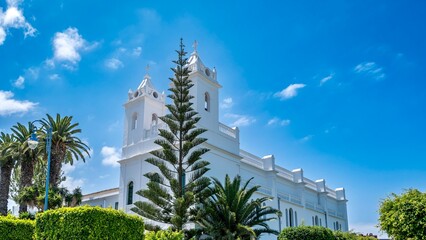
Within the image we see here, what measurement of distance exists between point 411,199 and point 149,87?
17013mm

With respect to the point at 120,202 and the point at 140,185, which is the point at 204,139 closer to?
the point at 140,185

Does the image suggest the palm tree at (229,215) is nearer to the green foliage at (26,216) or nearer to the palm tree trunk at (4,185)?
the green foliage at (26,216)

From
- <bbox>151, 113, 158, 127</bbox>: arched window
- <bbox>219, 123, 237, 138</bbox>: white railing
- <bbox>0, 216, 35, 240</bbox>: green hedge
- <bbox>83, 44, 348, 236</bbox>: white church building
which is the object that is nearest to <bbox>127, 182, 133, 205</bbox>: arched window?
<bbox>83, 44, 348, 236</bbox>: white church building

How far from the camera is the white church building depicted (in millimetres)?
25594

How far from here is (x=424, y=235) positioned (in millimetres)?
15227

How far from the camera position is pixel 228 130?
89.8ft

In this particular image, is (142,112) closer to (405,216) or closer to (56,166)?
(56,166)

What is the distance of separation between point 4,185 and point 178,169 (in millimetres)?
15464

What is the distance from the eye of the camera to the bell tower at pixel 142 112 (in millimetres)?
26984

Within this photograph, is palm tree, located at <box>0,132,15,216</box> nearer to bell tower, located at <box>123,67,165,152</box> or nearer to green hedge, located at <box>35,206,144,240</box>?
bell tower, located at <box>123,67,165,152</box>

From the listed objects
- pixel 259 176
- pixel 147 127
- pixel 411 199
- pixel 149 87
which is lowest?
pixel 411 199

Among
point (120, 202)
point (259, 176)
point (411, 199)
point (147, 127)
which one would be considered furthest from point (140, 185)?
point (411, 199)

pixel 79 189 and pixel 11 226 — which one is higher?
pixel 79 189

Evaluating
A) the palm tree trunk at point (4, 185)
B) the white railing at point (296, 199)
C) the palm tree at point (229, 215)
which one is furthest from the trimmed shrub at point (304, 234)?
the palm tree trunk at point (4, 185)
